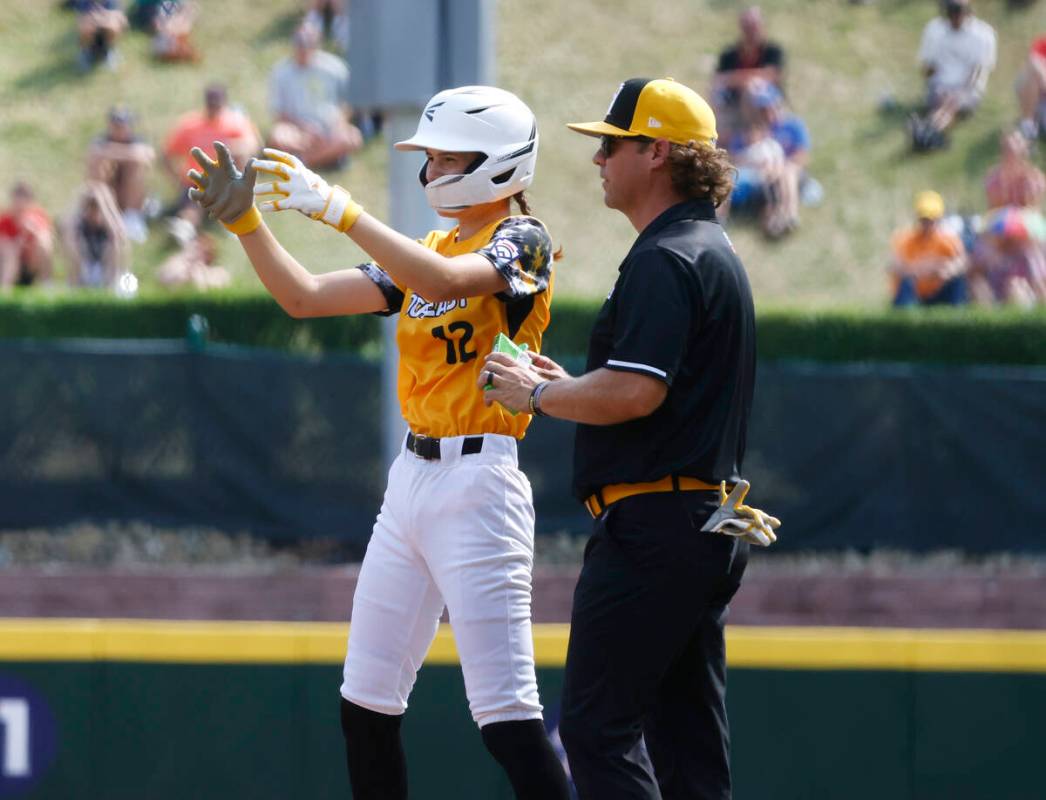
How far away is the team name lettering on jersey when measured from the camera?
4.11 m

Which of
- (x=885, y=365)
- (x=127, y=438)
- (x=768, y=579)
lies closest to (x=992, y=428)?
(x=885, y=365)

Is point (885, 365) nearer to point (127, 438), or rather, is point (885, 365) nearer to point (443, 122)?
point (127, 438)

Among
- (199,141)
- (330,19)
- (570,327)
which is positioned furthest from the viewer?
(330,19)

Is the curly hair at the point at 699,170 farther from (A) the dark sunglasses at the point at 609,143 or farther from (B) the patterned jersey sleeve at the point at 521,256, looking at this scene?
(B) the patterned jersey sleeve at the point at 521,256

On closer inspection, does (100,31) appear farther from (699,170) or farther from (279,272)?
(699,170)

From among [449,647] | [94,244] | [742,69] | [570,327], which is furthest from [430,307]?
[742,69]

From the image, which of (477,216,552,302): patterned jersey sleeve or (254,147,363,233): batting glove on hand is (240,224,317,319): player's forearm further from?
(477,216,552,302): patterned jersey sleeve

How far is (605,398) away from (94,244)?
1014 centimetres

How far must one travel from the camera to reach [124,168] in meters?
14.1

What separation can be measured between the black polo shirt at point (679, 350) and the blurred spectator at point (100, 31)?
14.7 m

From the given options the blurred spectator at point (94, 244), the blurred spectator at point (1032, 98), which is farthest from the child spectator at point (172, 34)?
the blurred spectator at point (1032, 98)

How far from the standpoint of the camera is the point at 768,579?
401 inches

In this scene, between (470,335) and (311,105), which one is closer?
(470,335)

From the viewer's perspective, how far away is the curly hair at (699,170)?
12.7 ft
